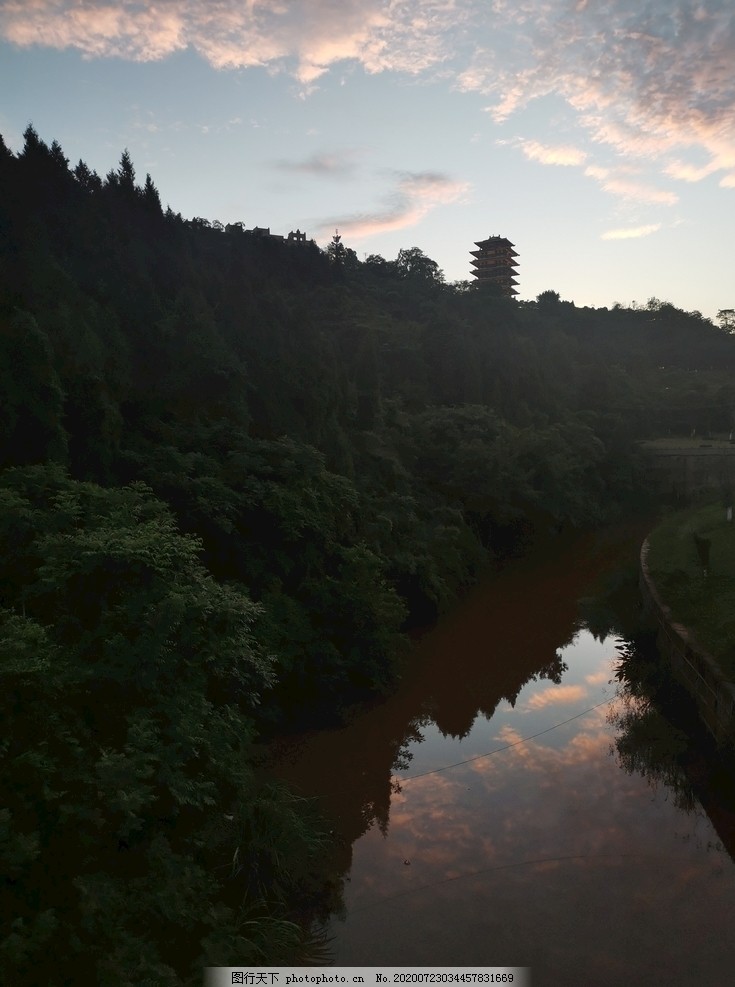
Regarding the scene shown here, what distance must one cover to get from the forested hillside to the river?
3.98ft

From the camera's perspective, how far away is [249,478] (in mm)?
15469

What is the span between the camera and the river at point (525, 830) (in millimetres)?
8469

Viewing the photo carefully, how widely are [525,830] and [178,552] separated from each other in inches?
273

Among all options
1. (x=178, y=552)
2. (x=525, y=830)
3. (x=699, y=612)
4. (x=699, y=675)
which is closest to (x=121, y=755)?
(x=178, y=552)

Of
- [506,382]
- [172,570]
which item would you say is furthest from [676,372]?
[172,570]

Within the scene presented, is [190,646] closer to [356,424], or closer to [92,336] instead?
[92,336]

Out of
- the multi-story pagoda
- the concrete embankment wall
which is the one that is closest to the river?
the concrete embankment wall

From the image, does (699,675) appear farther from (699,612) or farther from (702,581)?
(702,581)

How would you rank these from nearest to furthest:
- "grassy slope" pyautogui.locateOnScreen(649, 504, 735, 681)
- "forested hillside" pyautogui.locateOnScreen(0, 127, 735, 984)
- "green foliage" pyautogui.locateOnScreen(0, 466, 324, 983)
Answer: "green foliage" pyautogui.locateOnScreen(0, 466, 324, 983) → "forested hillside" pyautogui.locateOnScreen(0, 127, 735, 984) → "grassy slope" pyautogui.locateOnScreen(649, 504, 735, 681)

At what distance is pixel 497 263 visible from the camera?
307 feet

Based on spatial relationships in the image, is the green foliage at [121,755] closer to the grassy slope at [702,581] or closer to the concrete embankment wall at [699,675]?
the concrete embankment wall at [699,675]

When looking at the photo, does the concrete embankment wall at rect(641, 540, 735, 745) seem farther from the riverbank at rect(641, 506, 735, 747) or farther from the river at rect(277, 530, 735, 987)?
the river at rect(277, 530, 735, 987)

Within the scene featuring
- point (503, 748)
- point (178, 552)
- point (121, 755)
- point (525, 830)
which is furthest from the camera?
point (503, 748)

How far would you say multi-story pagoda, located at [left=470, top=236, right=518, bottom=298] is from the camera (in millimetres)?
92625
